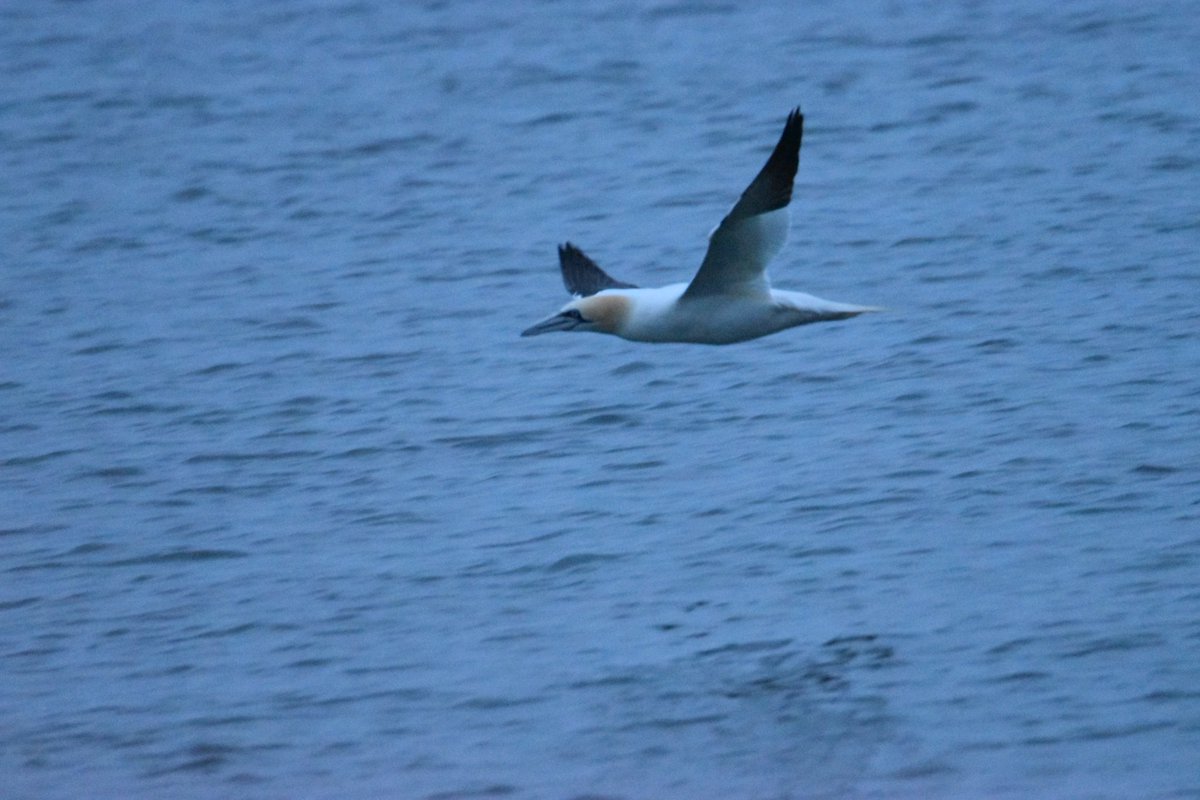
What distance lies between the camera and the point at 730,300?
1072cm

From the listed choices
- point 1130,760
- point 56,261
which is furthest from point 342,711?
point 56,261

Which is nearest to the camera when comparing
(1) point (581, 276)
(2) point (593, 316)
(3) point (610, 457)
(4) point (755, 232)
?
(4) point (755, 232)

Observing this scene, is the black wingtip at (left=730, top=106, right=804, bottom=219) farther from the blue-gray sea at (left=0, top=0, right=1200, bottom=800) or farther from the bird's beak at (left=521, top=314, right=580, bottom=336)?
the blue-gray sea at (left=0, top=0, right=1200, bottom=800)

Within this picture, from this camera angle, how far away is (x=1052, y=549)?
1121 cm

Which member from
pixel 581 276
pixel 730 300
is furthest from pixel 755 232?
pixel 581 276

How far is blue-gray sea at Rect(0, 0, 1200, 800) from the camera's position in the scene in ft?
32.4

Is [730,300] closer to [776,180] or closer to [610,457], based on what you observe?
[776,180]

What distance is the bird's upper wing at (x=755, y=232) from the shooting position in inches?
379

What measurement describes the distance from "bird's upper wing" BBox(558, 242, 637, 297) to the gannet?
323mm

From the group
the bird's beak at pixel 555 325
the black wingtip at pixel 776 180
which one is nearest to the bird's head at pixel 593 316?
the bird's beak at pixel 555 325

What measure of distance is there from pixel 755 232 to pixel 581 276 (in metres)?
1.96

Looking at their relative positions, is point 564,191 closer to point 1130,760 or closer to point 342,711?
point 342,711

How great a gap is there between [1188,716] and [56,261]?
12942 millimetres

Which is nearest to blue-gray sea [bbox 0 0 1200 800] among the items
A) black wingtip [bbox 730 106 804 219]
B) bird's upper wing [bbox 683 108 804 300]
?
bird's upper wing [bbox 683 108 804 300]
